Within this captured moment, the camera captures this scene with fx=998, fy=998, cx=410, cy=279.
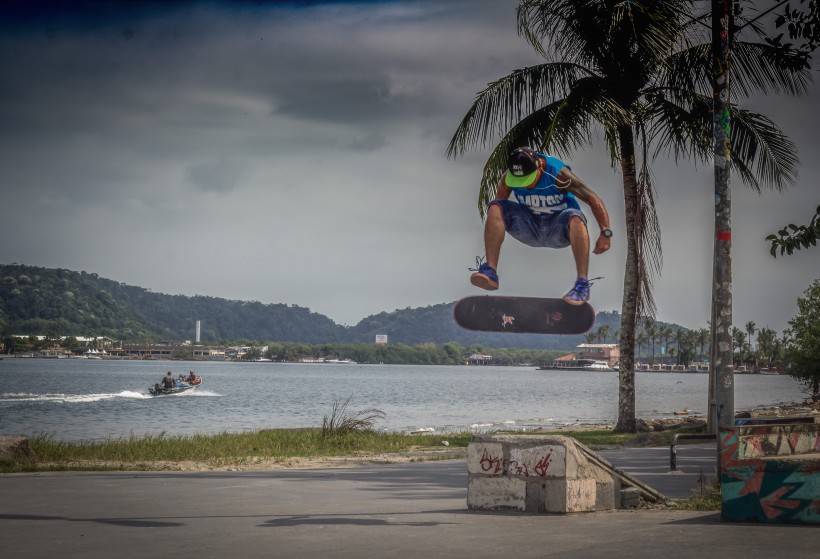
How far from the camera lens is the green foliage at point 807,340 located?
170 feet

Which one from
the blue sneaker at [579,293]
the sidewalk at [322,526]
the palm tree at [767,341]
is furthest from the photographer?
the palm tree at [767,341]

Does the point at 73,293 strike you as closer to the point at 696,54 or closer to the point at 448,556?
the point at 696,54

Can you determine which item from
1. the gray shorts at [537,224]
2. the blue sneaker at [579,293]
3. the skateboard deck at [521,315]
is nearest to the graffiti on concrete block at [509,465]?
the skateboard deck at [521,315]

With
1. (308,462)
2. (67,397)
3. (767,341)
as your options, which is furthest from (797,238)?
(767,341)

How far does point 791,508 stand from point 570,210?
5.68 meters

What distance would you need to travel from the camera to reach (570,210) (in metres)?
15.1

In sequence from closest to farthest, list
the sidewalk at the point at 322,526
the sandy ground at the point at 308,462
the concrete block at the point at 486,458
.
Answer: the sidewalk at the point at 322,526
the concrete block at the point at 486,458
the sandy ground at the point at 308,462

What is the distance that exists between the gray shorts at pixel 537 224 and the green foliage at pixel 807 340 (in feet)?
130

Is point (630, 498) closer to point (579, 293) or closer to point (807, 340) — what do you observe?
point (579, 293)

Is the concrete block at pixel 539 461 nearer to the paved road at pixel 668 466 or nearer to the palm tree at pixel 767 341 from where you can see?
the paved road at pixel 668 466

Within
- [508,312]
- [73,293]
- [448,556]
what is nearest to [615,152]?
[508,312]

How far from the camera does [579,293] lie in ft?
48.7

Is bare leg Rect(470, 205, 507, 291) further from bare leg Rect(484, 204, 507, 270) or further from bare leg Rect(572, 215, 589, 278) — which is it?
bare leg Rect(572, 215, 589, 278)

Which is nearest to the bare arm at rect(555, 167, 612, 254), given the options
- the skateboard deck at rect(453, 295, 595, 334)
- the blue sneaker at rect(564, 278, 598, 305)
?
the blue sneaker at rect(564, 278, 598, 305)
